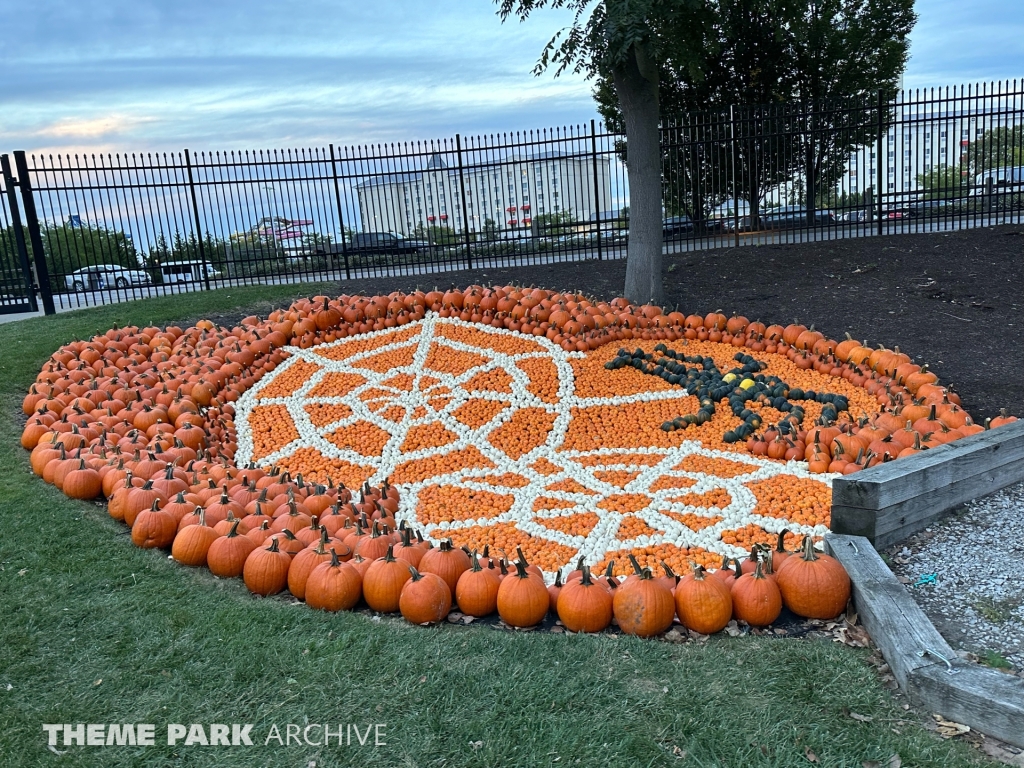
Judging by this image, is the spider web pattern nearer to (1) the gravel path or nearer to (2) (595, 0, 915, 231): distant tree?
(1) the gravel path

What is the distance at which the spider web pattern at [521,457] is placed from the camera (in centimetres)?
467

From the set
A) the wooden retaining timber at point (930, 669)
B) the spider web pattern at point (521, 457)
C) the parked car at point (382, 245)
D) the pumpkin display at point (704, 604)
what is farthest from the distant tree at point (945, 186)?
the pumpkin display at point (704, 604)

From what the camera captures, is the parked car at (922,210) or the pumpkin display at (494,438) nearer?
the pumpkin display at (494,438)

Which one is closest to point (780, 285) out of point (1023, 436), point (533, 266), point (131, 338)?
point (533, 266)

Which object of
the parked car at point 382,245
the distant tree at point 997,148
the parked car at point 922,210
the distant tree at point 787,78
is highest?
the distant tree at point 787,78

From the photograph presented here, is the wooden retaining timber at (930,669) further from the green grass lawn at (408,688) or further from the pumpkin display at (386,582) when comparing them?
the pumpkin display at (386,582)

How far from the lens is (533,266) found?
13.1 meters

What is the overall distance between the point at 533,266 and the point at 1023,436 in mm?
9258

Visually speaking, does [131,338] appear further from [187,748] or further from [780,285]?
[780,285]

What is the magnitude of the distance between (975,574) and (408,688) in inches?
103

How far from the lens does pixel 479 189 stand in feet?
52.5

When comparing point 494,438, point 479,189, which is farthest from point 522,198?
point 494,438

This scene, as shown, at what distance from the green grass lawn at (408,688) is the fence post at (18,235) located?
9464 millimetres

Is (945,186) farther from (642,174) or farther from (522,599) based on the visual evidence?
(522,599)
